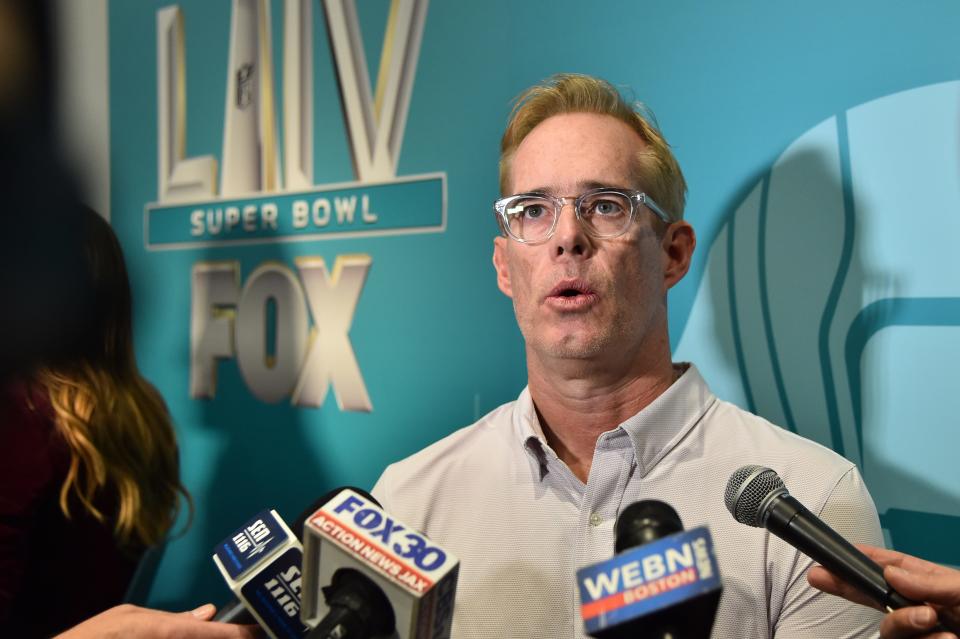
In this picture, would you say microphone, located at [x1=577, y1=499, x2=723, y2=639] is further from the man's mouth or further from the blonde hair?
the blonde hair

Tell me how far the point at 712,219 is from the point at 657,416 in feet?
1.40

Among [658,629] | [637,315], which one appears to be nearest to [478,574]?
[637,315]

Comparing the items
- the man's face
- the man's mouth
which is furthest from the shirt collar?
the man's mouth

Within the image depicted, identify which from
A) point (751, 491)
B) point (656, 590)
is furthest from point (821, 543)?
point (656, 590)

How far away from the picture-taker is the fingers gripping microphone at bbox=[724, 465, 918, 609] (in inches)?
32.8

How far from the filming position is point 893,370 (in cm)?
133

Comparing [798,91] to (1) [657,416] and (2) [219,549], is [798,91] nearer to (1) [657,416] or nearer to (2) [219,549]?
(1) [657,416]

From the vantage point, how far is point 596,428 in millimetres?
1430

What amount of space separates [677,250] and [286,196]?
112 cm

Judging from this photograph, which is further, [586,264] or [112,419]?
[112,419]

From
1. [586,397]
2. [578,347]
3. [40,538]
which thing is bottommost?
[40,538]

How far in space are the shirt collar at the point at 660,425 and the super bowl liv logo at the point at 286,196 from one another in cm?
65

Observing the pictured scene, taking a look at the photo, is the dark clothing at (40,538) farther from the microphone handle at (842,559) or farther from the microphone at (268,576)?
the microphone handle at (842,559)

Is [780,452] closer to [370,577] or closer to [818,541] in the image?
[818,541]
